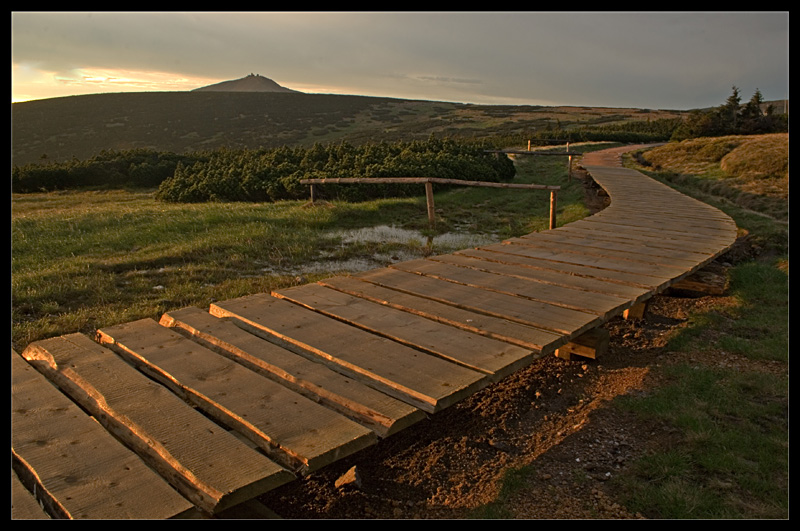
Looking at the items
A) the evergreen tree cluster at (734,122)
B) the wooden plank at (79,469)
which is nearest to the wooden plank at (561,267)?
the wooden plank at (79,469)

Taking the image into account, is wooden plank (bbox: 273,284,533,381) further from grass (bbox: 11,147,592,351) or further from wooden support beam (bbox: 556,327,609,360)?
grass (bbox: 11,147,592,351)

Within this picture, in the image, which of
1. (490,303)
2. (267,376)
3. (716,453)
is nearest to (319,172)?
(490,303)

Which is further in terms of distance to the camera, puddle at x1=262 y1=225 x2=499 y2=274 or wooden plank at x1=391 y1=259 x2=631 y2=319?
puddle at x1=262 y1=225 x2=499 y2=274

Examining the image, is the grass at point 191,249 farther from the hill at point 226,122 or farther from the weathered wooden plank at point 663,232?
the hill at point 226,122

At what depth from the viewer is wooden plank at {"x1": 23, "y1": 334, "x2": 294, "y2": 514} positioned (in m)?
2.02

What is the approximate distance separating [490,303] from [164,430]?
252 cm

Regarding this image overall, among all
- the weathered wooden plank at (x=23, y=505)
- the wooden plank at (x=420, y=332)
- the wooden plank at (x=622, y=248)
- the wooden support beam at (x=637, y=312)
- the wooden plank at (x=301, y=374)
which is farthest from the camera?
the wooden plank at (x=622, y=248)

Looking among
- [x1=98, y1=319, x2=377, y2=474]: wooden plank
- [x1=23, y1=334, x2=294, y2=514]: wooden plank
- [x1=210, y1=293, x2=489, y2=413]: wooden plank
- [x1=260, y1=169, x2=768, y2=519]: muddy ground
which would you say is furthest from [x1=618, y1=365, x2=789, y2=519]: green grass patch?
[x1=23, y1=334, x2=294, y2=514]: wooden plank

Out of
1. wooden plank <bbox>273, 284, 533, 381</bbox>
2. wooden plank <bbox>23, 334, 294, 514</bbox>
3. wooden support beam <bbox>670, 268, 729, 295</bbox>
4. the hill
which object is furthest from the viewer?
the hill

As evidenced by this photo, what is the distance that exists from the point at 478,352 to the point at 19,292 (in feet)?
17.1

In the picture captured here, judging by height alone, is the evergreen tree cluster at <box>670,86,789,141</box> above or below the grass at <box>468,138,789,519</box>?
above

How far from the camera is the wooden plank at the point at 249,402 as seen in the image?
2.25 meters

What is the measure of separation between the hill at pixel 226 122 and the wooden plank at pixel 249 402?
106 ft

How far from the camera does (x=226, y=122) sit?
52.3 meters
